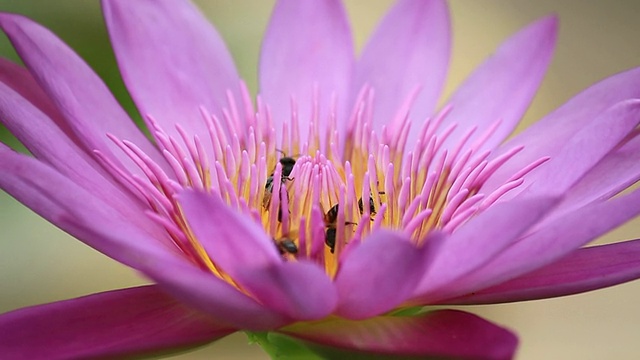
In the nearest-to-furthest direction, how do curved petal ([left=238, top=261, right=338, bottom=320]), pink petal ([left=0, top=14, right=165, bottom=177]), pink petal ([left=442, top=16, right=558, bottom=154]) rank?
1. curved petal ([left=238, top=261, right=338, bottom=320])
2. pink petal ([left=0, top=14, right=165, bottom=177])
3. pink petal ([left=442, top=16, right=558, bottom=154])

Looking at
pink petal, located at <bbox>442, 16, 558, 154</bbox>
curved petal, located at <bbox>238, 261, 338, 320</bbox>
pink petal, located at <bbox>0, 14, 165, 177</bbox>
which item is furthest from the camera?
pink petal, located at <bbox>442, 16, 558, 154</bbox>

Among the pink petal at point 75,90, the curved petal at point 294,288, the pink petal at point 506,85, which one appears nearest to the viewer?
the curved petal at point 294,288

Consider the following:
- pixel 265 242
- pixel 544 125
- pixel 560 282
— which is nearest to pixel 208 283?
pixel 265 242

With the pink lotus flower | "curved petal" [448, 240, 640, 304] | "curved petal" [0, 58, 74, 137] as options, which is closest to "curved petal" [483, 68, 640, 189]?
the pink lotus flower

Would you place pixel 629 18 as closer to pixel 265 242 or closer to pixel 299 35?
pixel 299 35

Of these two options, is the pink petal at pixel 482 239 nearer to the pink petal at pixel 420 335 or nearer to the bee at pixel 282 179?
the pink petal at pixel 420 335

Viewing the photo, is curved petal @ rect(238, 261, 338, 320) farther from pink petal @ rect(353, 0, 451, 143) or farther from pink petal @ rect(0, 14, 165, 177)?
pink petal @ rect(353, 0, 451, 143)

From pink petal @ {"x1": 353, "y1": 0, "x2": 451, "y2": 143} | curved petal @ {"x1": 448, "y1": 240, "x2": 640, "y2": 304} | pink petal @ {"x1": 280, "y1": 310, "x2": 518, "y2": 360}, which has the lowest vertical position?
pink petal @ {"x1": 280, "y1": 310, "x2": 518, "y2": 360}

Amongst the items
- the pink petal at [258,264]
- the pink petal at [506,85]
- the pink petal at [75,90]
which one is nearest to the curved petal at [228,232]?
the pink petal at [258,264]
